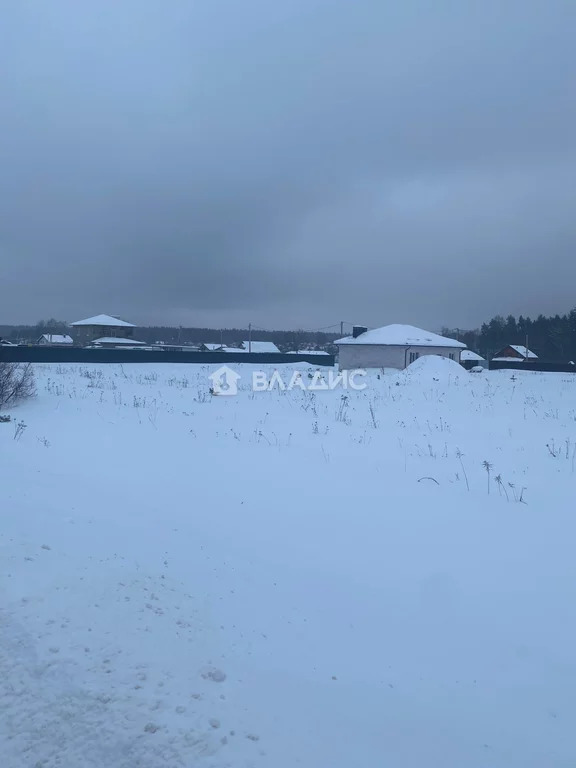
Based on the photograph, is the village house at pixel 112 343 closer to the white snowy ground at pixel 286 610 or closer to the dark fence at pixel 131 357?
the dark fence at pixel 131 357

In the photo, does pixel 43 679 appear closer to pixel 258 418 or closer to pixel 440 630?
pixel 440 630

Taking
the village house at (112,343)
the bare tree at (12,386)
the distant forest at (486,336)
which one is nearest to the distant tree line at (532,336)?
the distant forest at (486,336)

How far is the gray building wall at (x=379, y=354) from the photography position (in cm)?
4338

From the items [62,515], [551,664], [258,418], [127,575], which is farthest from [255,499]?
[258,418]

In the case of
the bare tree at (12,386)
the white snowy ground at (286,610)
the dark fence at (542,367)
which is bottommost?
the white snowy ground at (286,610)

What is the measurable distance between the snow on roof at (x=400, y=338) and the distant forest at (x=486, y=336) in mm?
14251

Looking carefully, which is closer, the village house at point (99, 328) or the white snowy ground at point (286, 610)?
the white snowy ground at point (286, 610)

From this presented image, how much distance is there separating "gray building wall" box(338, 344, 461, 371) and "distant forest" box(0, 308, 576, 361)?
16.2 m

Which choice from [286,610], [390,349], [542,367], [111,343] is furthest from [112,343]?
[286,610]

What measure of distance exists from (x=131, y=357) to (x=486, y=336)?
69.5 metres

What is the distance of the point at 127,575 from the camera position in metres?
4.15

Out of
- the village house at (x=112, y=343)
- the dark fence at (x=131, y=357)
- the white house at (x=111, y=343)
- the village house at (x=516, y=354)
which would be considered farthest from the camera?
the village house at (x=516, y=354)

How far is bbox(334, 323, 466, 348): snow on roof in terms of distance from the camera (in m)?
43.2

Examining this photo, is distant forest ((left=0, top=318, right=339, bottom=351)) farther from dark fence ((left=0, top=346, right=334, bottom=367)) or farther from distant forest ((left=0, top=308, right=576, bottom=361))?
dark fence ((left=0, top=346, right=334, bottom=367))
